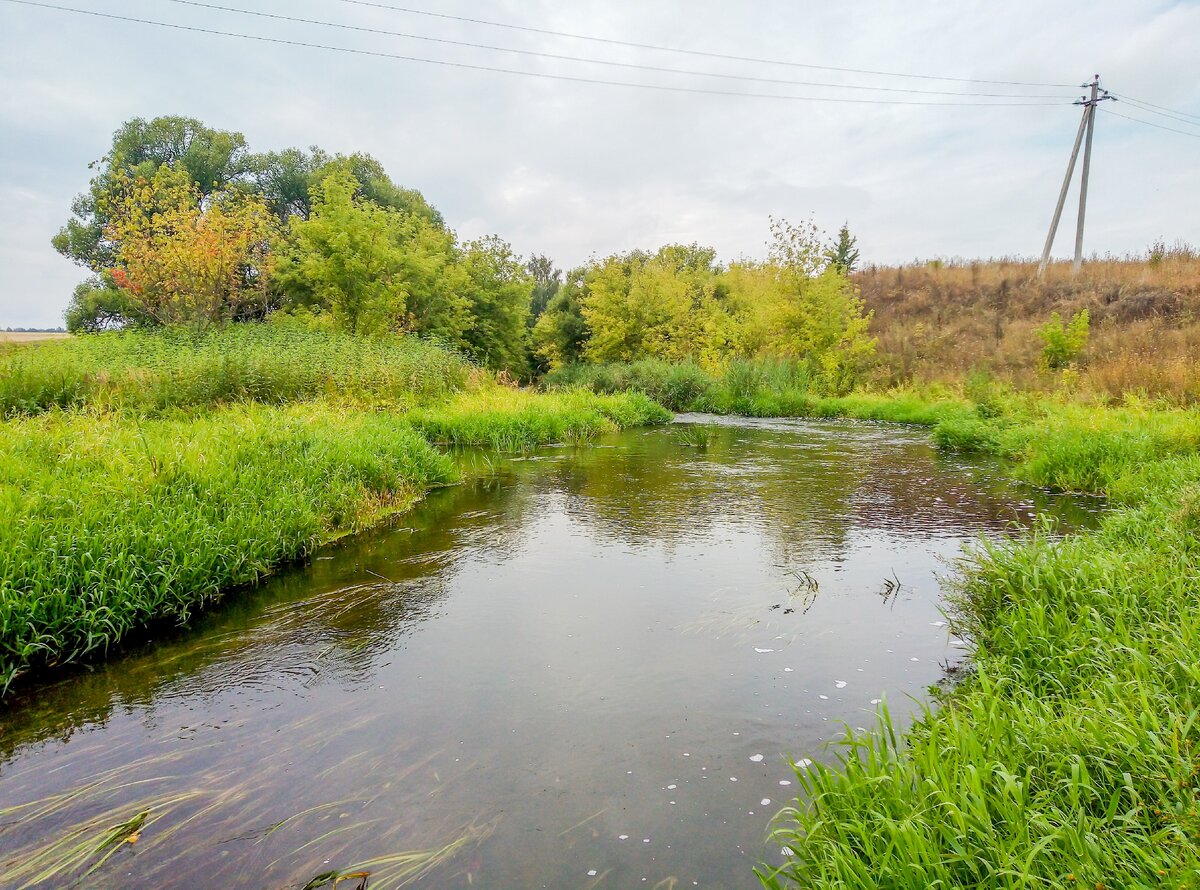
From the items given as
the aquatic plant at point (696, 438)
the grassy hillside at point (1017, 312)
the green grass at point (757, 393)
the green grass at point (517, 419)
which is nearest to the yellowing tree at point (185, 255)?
the green grass at point (517, 419)

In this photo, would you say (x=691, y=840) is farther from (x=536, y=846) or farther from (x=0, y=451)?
(x=0, y=451)

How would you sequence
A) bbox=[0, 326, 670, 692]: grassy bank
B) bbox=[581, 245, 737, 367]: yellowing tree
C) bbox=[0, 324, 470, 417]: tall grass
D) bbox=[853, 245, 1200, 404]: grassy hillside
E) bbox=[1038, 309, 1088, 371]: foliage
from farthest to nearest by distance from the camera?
bbox=[581, 245, 737, 367]: yellowing tree < bbox=[853, 245, 1200, 404]: grassy hillside < bbox=[1038, 309, 1088, 371]: foliage < bbox=[0, 324, 470, 417]: tall grass < bbox=[0, 326, 670, 692]: grassy bank

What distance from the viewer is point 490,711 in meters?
3.96

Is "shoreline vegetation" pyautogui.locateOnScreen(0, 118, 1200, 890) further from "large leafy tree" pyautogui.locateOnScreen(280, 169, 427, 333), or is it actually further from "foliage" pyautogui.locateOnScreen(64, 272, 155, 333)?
"foliage" pyautogui.locateOnScreen(64, 272, 155, 333)

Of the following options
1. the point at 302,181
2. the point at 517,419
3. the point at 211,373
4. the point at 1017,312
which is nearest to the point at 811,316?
the point at 1017,312

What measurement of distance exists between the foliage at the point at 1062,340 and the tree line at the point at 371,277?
6.58 metres

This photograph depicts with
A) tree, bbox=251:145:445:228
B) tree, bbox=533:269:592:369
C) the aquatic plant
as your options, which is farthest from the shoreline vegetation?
tree, bbox=251:145:445:228

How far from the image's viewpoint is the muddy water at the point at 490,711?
2.83 m

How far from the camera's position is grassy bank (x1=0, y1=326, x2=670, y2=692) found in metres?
4.66

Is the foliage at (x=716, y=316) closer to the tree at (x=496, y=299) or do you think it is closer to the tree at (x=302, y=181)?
the tree at (x=496, y=299)

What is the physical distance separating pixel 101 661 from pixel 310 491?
2.98 meters

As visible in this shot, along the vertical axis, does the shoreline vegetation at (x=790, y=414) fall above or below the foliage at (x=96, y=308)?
below

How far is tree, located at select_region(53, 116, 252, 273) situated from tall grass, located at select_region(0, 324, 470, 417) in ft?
86.8

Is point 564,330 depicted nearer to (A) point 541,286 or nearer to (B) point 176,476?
(A) point 541,286
